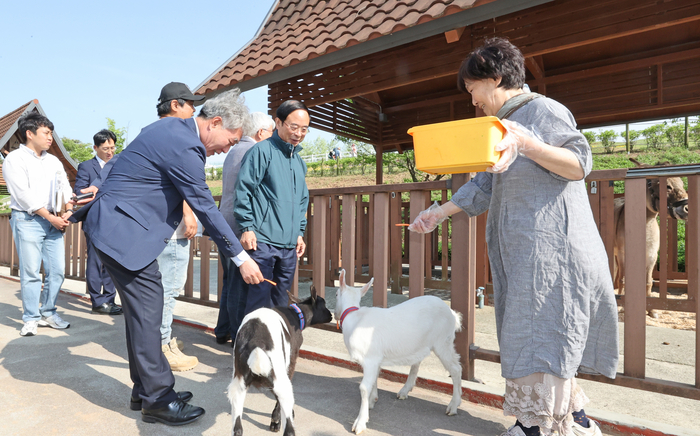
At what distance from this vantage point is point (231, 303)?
3439 millimetres

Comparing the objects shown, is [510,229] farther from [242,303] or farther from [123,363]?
[123,363]

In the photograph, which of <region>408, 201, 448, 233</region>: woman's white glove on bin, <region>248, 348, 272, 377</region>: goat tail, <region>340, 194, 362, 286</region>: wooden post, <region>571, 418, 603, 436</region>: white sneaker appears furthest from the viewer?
<region>340, 194, 362, 286</region>: wooden post

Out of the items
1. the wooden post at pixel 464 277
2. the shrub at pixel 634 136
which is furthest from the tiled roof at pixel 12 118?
the shrub at pixel 634 136

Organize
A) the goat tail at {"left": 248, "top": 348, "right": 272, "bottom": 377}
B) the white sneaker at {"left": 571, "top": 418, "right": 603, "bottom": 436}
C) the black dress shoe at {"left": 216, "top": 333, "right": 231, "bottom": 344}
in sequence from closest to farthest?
the white sneaker at {"left": 571, "top": 418, "right": 603, "bottom": 436}, the goat tail at {"left": 248, "top": 348, "right": 272, "bottom": 377}, the black dress shoe at {"left": 216, "top": 333, "right": 231, "bottom": 344}

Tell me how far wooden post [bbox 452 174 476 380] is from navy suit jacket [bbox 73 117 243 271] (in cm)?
149

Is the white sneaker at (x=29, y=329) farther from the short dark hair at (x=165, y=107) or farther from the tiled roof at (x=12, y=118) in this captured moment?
the tiled roof at (x=12, y=118)

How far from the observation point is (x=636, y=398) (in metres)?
2.66

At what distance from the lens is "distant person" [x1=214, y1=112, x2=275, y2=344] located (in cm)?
336

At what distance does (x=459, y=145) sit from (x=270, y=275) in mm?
2012

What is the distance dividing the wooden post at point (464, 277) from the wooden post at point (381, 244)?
1.97 feet

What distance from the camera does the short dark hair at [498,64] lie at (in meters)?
1.61

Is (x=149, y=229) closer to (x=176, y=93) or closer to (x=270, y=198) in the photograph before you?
(x=270, y=198)

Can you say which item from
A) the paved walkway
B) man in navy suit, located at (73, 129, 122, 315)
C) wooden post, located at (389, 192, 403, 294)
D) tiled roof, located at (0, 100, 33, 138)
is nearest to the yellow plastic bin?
the paved walkway

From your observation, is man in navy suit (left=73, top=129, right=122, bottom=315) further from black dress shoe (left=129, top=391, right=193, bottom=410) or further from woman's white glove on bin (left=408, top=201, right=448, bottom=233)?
woman's white glove on bin (left=408, top=201, right=448, bottom=233)
